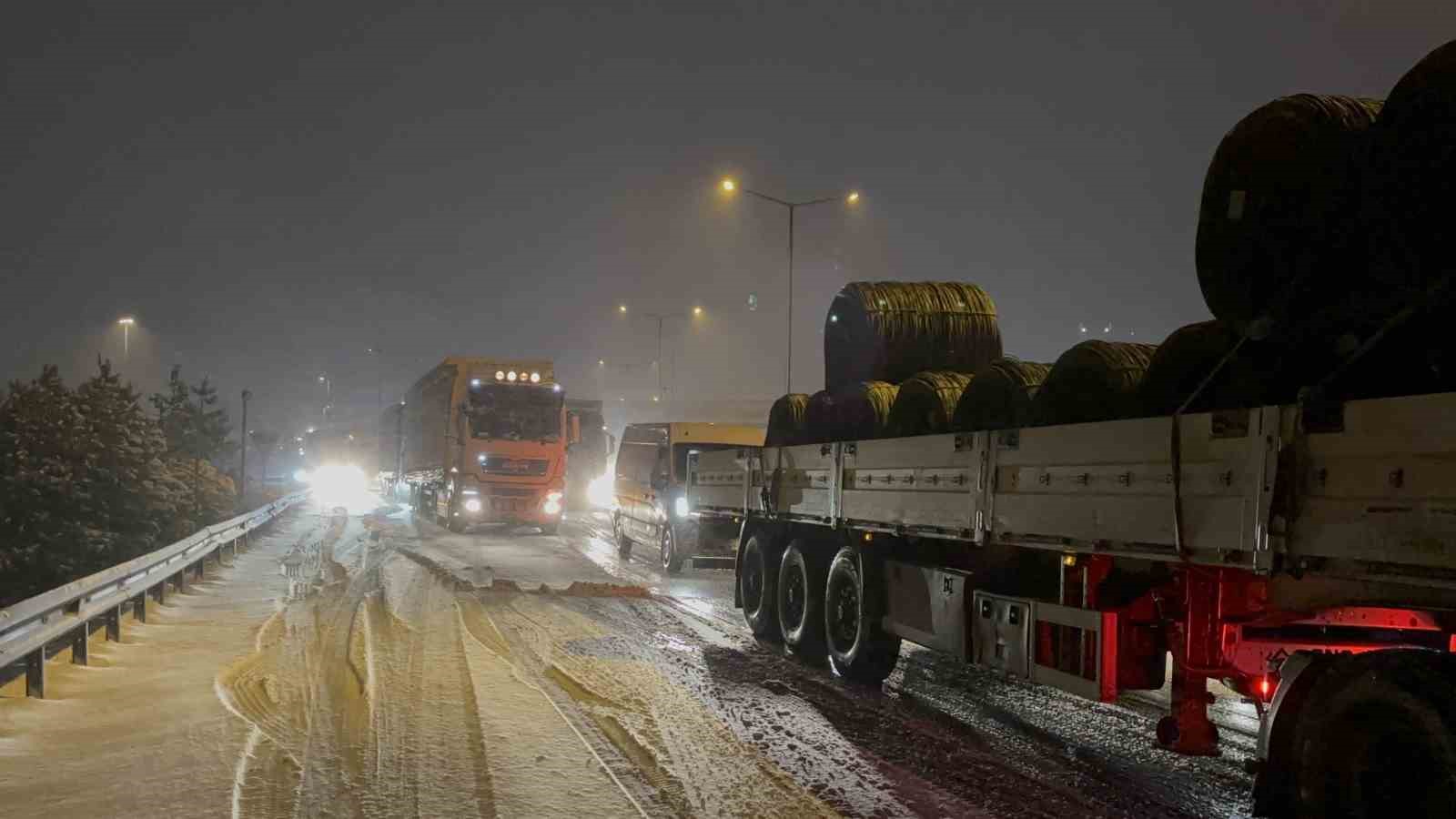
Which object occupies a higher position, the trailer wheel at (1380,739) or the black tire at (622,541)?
the trailer wheel at (1380,739)

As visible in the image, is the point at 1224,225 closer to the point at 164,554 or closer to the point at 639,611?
the point at 639,611

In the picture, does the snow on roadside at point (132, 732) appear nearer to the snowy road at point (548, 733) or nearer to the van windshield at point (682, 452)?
the snowy road at point (548, 733)

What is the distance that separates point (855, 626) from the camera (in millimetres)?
9648

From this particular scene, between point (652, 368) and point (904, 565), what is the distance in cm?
6051

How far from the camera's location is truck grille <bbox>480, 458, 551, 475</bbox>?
90.5ft

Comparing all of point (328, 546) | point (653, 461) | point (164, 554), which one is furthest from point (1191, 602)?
point (328, 546)

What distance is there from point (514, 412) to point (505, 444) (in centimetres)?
85

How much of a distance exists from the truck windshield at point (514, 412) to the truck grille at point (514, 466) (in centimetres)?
54

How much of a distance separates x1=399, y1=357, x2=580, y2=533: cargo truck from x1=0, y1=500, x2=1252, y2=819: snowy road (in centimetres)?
1478

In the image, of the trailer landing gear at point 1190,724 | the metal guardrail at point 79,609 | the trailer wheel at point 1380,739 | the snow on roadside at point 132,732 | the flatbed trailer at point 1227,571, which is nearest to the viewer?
the trailer wheel at point 1380,739

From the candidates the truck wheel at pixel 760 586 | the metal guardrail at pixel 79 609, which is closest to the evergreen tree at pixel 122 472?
the metal guardrail at pixel 79 609

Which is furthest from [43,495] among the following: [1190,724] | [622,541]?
[1190,724]

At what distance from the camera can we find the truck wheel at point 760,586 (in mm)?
11641

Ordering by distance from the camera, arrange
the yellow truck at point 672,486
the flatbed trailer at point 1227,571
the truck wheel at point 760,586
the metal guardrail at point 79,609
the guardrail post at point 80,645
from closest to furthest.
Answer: the flatbed trailer at point 1227,571
the metal guardrail at point 79,609
the guardrail post at point 80,645
the truck wheel at point 760,586
the yellow truck at point 672,486
